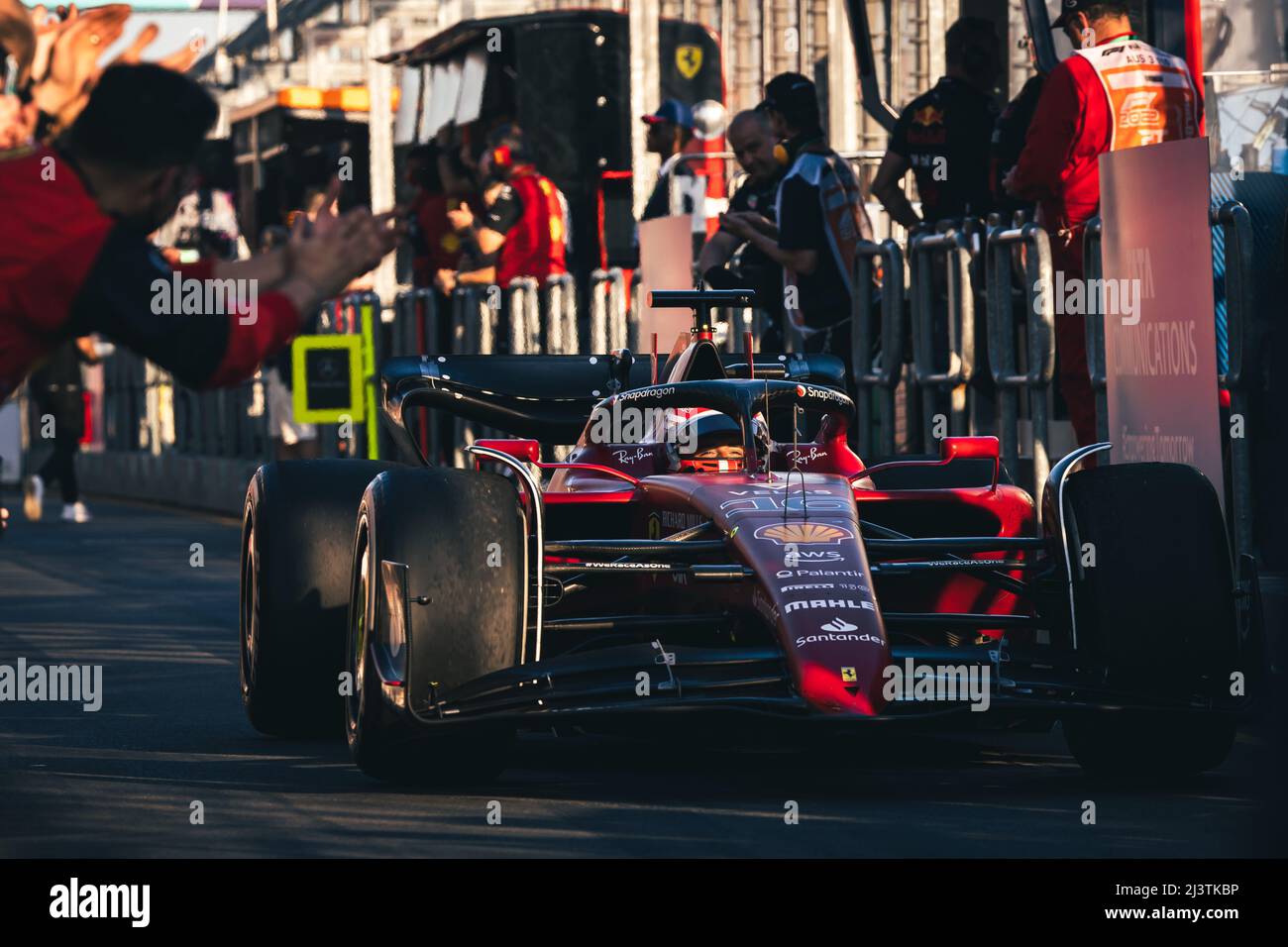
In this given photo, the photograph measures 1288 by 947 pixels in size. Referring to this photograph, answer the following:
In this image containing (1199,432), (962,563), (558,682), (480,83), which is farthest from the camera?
(480,83)

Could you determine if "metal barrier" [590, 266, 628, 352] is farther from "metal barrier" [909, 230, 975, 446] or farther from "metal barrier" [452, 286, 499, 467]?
A: "metal barrier" [909, 230, 975, 446]

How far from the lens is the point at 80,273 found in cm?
573

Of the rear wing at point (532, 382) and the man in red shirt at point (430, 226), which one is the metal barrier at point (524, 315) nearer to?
the man in red shirt at point (430, 226)

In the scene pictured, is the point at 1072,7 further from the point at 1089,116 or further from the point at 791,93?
the point at 791,93

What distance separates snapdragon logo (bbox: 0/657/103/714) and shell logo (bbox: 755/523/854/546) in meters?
2.90

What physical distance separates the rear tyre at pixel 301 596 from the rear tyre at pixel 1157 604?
2171 mm

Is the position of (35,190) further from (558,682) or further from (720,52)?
(720,52)

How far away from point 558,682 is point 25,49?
2370mm

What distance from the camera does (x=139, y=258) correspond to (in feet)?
19.0

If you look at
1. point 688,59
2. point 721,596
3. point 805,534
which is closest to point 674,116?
point 688,59

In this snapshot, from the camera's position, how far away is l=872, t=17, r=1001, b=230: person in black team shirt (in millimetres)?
12734

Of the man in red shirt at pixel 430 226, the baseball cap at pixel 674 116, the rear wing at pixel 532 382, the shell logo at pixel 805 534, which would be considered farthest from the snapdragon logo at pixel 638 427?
the man in red shirt at pixel 430 226

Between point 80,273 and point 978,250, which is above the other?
point 978,250

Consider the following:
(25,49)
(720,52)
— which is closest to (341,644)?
(25,49)
